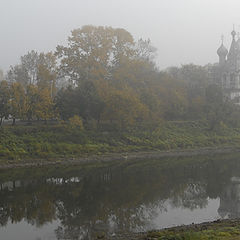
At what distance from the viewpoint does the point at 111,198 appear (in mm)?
19391

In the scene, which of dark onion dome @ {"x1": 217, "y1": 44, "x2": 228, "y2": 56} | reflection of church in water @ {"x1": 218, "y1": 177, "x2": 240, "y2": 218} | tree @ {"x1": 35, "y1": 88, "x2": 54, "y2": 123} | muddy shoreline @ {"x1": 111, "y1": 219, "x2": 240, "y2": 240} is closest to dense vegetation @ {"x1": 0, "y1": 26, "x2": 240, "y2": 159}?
tree @ {"x1": 35, "y1": 88, "x2": 54, "y2": 123}

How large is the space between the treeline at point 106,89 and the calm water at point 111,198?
24.3 ft

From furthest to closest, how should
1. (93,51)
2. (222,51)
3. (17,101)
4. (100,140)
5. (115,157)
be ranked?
1. (222,51)
2. (93,51)
3. (100,140)
4. (17,101)
5. (115,157)

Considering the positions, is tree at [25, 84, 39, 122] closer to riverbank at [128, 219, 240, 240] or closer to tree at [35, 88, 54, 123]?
tree at [35, 88, 54, 123]

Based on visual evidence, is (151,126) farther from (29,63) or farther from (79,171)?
(29,63)

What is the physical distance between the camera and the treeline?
112 ft

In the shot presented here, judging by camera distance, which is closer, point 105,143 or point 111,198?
point 111,198

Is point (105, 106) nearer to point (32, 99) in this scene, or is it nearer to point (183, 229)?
point (32, 99)

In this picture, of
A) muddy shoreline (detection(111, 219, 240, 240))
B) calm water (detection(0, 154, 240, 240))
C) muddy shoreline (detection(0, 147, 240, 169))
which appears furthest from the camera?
muddy shoreline (detection(0, 147, 240, 169))

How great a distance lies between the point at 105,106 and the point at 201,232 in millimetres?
23079

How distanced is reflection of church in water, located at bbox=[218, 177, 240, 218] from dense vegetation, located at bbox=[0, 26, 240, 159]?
12.8 meters

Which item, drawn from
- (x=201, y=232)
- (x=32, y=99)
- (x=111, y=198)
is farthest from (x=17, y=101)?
(x=201, y=232)

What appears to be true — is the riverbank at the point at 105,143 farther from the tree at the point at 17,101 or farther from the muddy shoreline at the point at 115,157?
the tree at the point at 17,101

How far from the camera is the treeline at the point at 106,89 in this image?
34.1 meters
